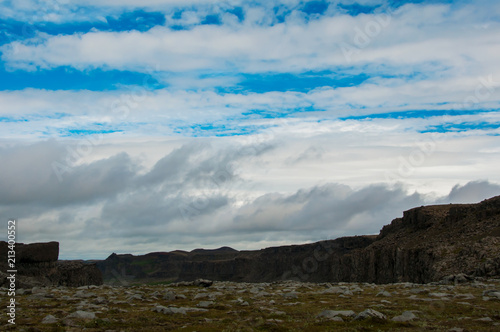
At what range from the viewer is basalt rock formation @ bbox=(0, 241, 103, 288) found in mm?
39344

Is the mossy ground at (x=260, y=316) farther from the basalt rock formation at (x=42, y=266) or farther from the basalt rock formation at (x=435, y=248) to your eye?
the basalt rock formation at (x=435, y=248)

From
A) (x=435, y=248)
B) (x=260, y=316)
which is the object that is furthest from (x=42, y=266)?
(x=435, y=248)

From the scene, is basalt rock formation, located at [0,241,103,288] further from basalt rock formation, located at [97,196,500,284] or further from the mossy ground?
basalt rock formation, located at [97,196,500,284]

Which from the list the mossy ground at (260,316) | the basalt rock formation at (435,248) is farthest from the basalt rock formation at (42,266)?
the basalt rock formation at (435,248)

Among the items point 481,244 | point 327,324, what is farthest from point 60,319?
point 481,244

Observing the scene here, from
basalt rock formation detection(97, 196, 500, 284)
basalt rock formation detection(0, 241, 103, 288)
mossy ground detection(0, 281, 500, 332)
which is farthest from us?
basalt rock formation detection(97, 196, 500, 284)

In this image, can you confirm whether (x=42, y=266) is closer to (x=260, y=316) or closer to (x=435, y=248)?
(x=260, y=316)

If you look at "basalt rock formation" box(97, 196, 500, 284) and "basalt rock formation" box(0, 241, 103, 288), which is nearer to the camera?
"basalt rock formation" box(0, 241, 103, 288)

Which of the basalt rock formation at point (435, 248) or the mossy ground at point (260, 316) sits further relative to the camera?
the basalt rock formation at point (435, 248)

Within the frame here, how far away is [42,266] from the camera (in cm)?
4191

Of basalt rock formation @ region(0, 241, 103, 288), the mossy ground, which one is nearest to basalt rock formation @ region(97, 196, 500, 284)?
the mossy ground

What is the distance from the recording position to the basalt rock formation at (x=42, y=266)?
129 feet

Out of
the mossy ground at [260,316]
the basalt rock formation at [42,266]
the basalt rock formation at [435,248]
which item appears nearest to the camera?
the mossy ground at [260,316]

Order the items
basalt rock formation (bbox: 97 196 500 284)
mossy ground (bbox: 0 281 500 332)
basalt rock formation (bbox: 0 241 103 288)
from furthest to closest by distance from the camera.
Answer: basalt rock formation (bbox: 97 196 500 284), basalt rock formation (bbox: 0 241 103 288), mossy ground (bbox: 0 281 500 332)
